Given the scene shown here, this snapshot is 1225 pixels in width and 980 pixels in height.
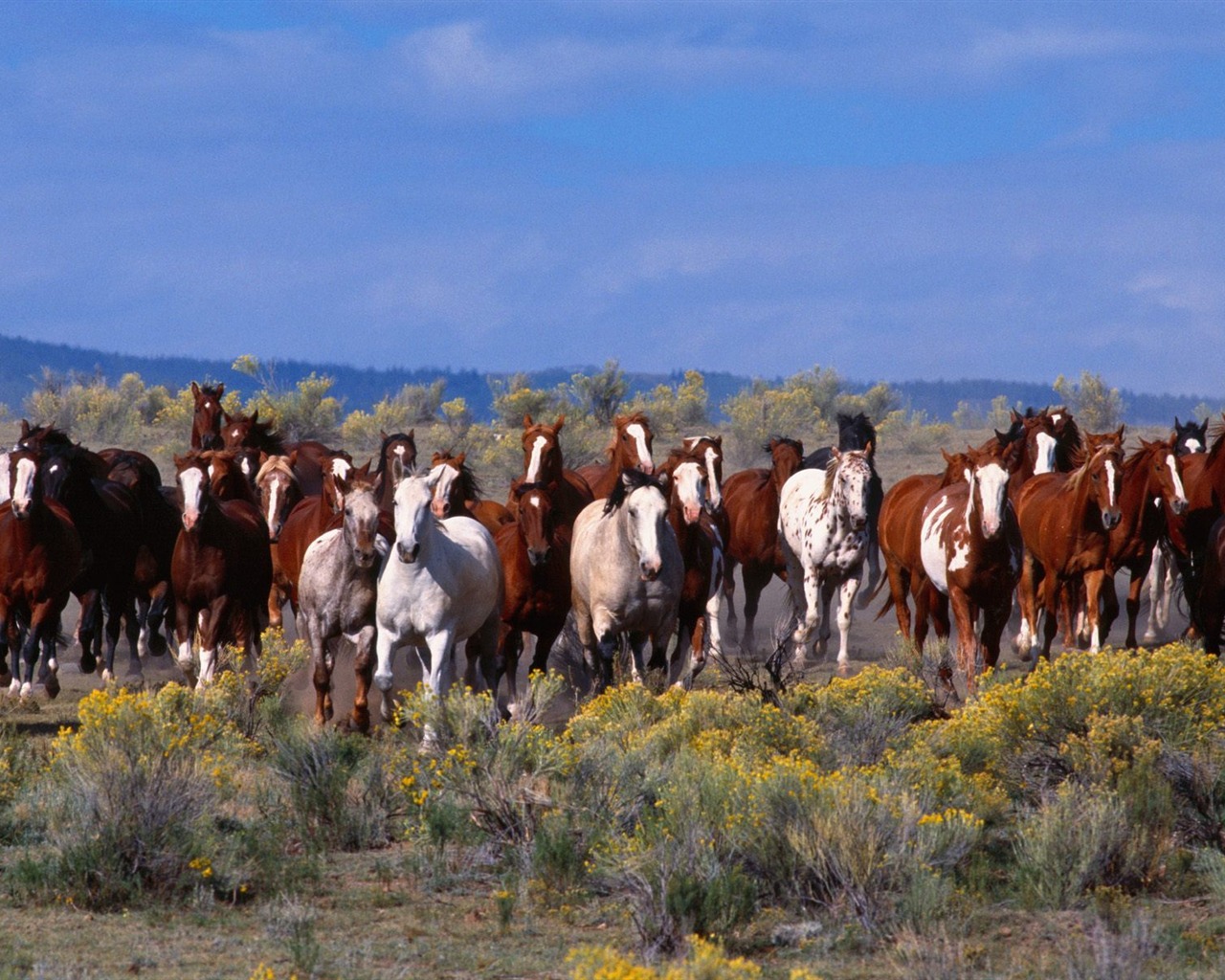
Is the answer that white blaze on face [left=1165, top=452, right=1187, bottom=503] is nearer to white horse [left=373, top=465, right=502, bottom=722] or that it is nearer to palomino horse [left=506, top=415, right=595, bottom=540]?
palomino horse [left=506, top=415, right=595, bottom=540]

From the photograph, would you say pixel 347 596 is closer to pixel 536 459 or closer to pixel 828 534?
pixel 536 459

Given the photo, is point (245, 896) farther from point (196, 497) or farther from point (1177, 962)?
point (196, 497)

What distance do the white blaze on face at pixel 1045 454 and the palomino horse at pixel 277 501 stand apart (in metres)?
8.05

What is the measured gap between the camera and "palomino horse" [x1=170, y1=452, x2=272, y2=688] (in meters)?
13.7

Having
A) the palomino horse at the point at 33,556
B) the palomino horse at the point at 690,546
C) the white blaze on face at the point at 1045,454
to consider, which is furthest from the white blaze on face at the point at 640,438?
the white blaze on face at the point at 1045,454

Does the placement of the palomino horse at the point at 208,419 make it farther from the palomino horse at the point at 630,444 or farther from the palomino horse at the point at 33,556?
the palomino horse at the point at 630,444

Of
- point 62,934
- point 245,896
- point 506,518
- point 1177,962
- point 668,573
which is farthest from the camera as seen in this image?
point 506,518

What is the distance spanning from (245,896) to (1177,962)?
4272 millimetres

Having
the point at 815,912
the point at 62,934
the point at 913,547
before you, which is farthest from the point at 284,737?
the point at 913,547

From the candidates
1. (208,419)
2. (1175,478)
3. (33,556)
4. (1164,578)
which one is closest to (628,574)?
(33,556)

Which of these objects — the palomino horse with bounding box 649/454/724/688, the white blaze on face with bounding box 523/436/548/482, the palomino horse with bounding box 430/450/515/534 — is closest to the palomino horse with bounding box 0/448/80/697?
the palomino horse with bounding box 430/450/515/534

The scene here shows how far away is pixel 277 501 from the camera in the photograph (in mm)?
15500

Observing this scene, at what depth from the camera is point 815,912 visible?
764 cm

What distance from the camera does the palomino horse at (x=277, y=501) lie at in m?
15.5
